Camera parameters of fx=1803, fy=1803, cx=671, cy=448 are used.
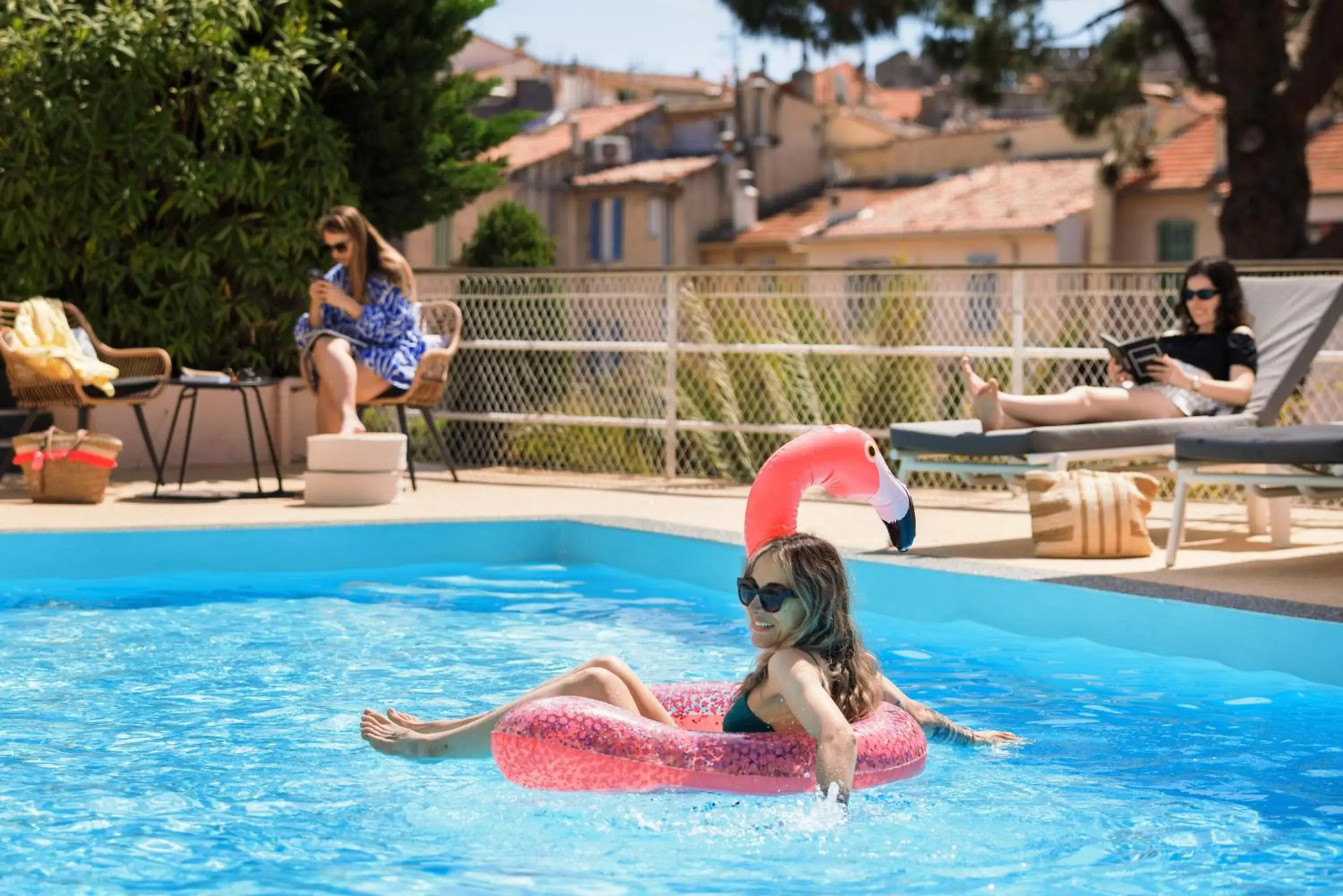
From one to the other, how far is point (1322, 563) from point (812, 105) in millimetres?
36618

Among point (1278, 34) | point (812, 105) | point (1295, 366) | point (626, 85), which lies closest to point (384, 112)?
point (1295, 366)

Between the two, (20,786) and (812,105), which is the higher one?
(812,105)

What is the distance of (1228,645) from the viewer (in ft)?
20.1

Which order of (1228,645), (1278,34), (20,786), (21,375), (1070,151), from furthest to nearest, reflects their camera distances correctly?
(1070,151)
(1278,34)
(21,375)
(1228,645)
(20,786)

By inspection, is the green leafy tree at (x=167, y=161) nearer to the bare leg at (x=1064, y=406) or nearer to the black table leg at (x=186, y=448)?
the black table leg at (x=186, y=448)

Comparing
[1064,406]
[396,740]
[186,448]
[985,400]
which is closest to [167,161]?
[186,448]

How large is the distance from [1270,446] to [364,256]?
5.38 meters

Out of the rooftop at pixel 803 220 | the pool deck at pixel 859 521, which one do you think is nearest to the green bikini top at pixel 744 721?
the pool deck at pixel 859 521

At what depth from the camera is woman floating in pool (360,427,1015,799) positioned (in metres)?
4.10

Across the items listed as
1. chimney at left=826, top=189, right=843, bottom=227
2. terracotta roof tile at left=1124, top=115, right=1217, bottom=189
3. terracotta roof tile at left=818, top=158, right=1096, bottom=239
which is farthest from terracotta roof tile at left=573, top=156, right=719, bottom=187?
terracotta roof tile at left=1124, top=115, right=1217, bottom=189

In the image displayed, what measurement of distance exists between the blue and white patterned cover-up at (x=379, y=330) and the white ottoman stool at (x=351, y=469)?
0.65 metres

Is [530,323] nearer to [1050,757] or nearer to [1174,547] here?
[1174,547]

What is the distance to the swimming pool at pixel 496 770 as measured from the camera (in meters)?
3.98

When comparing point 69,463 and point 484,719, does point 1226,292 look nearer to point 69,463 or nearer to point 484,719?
point 484,719
